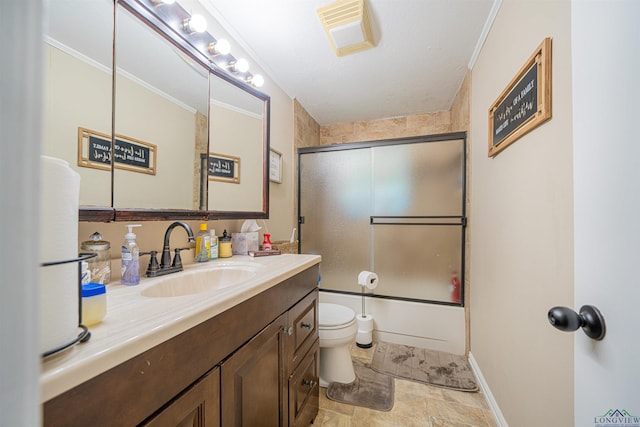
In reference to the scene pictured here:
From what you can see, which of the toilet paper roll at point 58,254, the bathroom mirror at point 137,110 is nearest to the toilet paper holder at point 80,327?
the toilet paper roll at point 58,254

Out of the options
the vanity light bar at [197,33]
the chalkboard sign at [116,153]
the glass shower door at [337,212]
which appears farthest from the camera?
the glass shower door at [337,212]

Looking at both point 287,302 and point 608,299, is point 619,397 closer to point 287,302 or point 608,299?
point 608,299

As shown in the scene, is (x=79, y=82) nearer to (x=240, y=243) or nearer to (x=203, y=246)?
(x=203, y=246)

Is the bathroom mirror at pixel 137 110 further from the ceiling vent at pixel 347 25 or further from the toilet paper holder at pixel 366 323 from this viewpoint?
the toilet paper holder at pixel 366 323

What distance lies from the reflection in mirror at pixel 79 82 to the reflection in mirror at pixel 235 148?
48 centimetres

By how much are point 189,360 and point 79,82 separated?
919 millimetres

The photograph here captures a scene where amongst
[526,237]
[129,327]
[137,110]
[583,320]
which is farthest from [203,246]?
[526,237]

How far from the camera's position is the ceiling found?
1354 millimetres

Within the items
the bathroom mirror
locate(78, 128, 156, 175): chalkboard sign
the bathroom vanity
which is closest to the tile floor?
the bathroom vanity

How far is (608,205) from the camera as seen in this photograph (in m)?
0.48

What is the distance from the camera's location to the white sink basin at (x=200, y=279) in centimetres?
92

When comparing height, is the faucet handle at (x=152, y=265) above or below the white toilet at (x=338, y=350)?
above

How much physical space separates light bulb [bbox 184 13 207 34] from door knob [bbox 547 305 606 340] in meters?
1.64

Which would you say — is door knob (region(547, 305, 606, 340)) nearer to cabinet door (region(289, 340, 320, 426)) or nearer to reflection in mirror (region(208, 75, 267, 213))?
cabinet door (region(289, 340, 320, 426))
